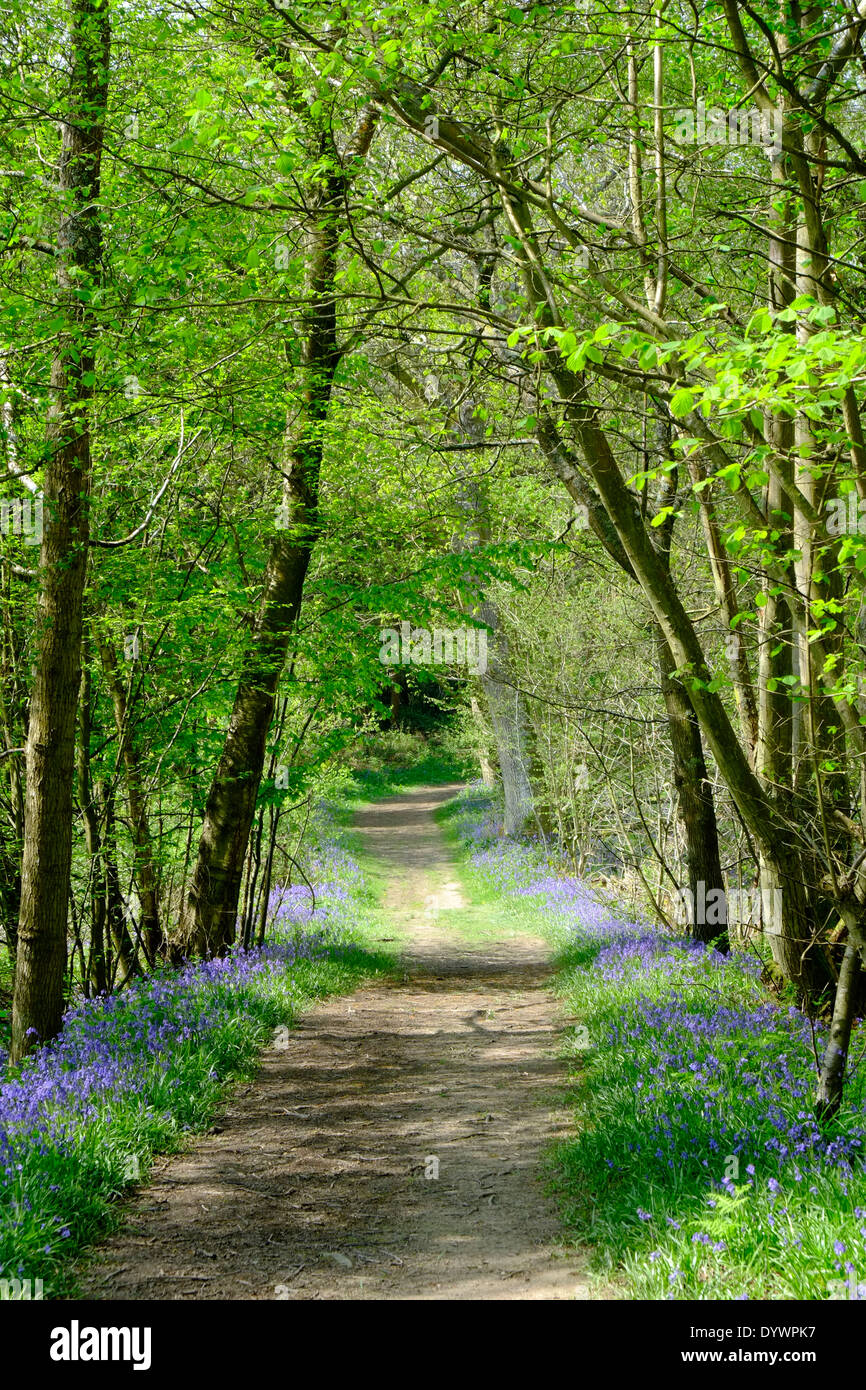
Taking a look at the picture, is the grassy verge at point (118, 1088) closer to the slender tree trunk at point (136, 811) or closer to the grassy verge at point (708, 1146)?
the slender tree trunk at point (136, 811)

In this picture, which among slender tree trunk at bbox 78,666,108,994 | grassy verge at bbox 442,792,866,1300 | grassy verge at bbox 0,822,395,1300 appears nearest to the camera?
grassy verge at bbox 442,792,866,1300

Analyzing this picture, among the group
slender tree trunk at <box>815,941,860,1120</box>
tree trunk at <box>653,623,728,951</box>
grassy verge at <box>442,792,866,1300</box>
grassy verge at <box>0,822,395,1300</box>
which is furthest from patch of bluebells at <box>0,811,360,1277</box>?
tree trunk at <box>653,623,728,951</box>

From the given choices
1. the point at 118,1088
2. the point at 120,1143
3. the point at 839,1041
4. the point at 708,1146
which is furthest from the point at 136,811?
the point at 839,1041

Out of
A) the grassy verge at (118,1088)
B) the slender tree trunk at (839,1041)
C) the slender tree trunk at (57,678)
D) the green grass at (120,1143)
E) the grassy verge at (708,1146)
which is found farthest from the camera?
the slender tree trunk at (57,678)

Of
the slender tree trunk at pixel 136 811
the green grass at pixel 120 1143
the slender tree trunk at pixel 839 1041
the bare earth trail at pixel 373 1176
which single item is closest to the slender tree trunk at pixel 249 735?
the slender tree trunk at pixel 136 811

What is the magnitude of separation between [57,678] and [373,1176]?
3780 mm

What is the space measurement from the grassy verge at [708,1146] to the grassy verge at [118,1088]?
2145 millimetres

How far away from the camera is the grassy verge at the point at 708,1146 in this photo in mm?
3449

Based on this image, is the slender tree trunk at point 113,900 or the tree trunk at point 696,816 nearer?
the slender tree trunk at point 113,900

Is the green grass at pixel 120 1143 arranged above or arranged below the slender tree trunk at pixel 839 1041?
below

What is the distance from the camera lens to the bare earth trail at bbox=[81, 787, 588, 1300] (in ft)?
13.5

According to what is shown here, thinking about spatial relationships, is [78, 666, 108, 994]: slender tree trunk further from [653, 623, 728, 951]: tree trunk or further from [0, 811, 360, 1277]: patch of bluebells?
[653, 623, 728, 951]: tree trunk

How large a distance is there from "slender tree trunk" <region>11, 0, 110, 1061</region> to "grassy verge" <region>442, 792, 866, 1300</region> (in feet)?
12.2
